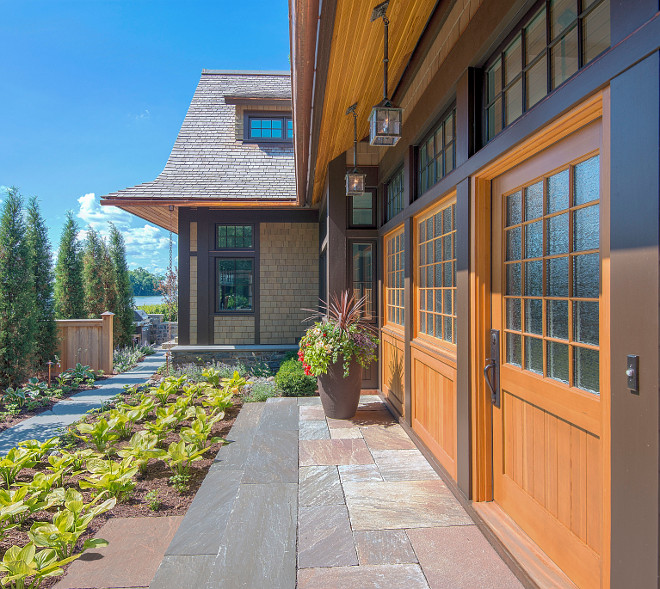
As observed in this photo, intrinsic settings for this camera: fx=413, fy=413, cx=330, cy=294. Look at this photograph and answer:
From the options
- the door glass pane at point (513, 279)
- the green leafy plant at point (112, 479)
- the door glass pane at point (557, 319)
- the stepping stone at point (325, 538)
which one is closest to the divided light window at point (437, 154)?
the door glass pane at point (513, 279)

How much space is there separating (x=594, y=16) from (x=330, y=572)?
103 inches

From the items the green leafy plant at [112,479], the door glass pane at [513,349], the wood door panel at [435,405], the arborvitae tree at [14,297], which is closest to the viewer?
the door glass pane at [513,349]

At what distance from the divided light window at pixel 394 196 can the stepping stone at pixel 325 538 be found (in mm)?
3055

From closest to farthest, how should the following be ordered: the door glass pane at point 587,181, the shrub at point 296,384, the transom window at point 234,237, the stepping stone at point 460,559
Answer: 1. the door glass pane at point 587,181
2. the stepping stone at point 460,559
3. the shrub at point 296,384
4. the transom window at point 234,237

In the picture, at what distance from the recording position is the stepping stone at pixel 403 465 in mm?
3072

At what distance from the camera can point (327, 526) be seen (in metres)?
2.44

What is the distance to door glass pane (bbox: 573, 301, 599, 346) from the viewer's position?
1.57 meters

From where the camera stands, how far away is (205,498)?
2.80m

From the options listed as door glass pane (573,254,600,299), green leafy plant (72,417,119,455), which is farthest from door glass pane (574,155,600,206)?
green leafy plant (72,417,119,455)

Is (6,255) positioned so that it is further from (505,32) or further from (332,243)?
(505,32)

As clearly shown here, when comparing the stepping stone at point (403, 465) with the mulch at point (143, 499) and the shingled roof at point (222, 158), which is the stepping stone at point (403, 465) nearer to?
the mulch at point (143, 499)

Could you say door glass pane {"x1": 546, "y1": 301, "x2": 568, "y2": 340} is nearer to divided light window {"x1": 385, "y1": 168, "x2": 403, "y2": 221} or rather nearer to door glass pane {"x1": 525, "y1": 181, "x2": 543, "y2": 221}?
door glass pane {"x1": 525, "y1": 181, "x2": 543, "y2": 221}

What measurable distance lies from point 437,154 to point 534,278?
1629 millimetres

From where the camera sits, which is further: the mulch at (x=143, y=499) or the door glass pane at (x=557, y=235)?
the mulch at (x=143, y=499)
